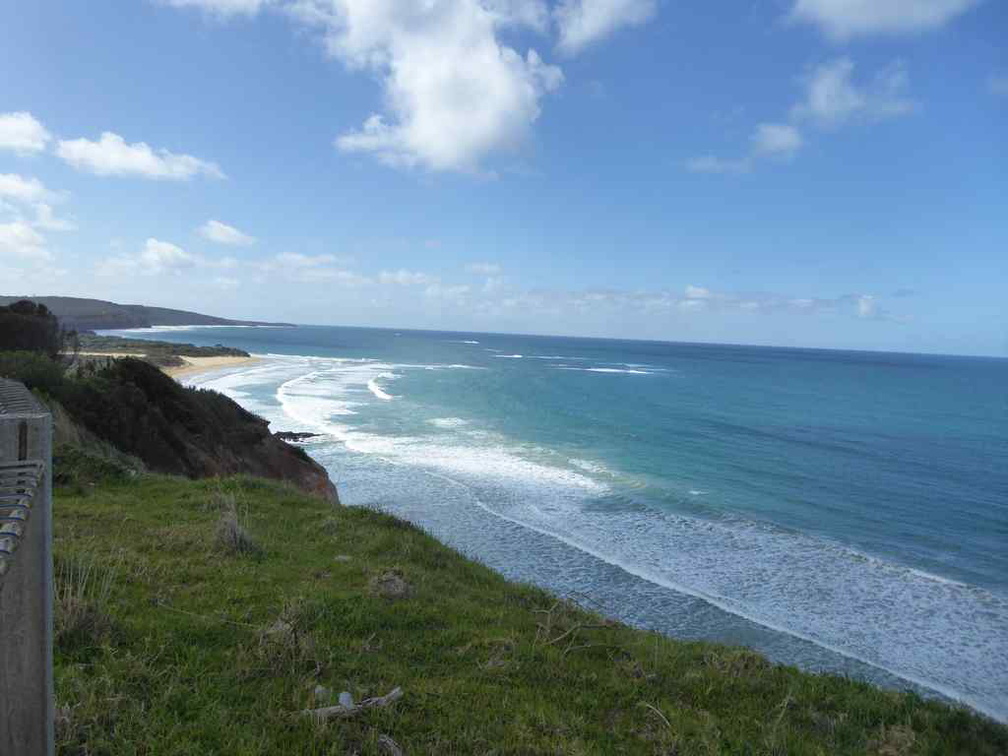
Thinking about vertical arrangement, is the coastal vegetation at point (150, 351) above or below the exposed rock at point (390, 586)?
below

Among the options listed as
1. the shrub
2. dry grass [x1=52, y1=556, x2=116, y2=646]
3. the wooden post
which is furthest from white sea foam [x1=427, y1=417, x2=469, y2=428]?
the wooden post

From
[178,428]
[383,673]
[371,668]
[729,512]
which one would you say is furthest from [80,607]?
[729,512]

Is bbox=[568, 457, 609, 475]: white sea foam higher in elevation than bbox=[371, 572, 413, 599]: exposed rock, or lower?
lower

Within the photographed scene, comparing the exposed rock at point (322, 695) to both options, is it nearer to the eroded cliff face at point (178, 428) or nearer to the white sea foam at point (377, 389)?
the eroded cliff face at point (178, 428)

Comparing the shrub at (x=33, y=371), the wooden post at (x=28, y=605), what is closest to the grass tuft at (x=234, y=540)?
the wooden post at (x=28, y=605)

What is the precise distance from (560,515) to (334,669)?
48.2 feet

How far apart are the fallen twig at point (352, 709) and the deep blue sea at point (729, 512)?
8.72 metres

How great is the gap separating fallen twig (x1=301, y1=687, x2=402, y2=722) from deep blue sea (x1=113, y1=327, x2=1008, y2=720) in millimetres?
8722

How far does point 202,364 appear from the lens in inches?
2785

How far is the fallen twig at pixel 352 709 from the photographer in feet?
14.1

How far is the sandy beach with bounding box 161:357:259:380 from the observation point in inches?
2291

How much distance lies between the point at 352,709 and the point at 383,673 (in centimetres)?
83

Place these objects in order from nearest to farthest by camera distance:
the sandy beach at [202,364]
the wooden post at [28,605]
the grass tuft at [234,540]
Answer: the wooden post at [28,605], the grass tuft at [234,540], the sandy beach at [202,364]

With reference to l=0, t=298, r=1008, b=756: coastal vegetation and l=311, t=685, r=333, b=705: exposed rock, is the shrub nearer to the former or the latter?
l=0, t=298, r=1008, b=756: coastal vegetation
